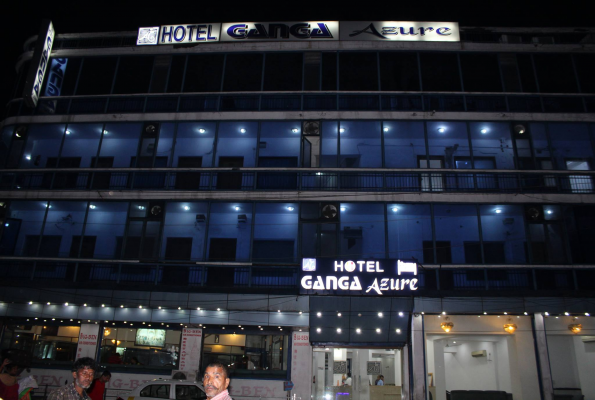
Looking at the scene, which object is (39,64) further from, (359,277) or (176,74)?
(359,277)

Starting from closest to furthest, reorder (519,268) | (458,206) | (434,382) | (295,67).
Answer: (519,268), (458,206), (434,382), (295,67)

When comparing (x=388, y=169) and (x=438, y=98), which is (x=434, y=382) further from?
(x=438, y=98)

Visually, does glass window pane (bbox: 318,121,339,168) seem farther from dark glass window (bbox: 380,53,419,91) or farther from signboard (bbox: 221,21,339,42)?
signboard (bbox: 221,21,339,42)

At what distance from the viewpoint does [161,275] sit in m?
18.0

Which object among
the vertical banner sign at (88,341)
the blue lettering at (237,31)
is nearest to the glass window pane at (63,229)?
the vertical banner sign at (88,341)

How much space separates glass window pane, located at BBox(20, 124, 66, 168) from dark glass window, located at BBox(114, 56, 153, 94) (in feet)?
11.1

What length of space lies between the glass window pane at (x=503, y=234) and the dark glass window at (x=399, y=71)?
6.73 m

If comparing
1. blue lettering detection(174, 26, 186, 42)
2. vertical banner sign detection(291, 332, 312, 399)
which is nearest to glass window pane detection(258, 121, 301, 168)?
blue lettering detection(174, 26, 186, 42)

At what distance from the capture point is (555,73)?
65.9 ft

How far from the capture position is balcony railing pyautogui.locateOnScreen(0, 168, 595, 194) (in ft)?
59.8

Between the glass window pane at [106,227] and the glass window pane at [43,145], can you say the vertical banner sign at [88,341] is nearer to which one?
the glass window pane at [106,227]

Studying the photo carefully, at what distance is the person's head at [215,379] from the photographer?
3877mm

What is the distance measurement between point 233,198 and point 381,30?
1086cm

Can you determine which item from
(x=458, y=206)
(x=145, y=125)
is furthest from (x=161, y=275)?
(x=458, y=206)
